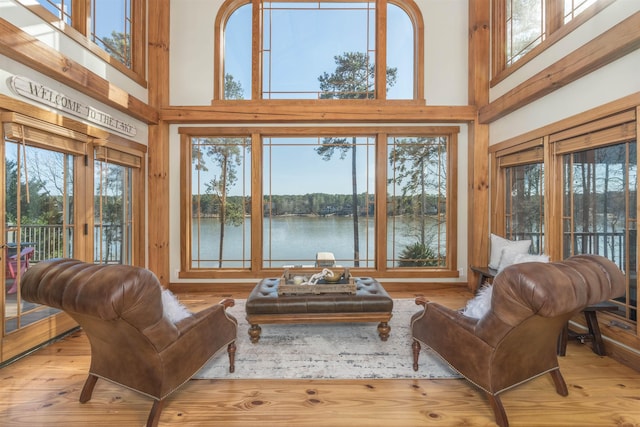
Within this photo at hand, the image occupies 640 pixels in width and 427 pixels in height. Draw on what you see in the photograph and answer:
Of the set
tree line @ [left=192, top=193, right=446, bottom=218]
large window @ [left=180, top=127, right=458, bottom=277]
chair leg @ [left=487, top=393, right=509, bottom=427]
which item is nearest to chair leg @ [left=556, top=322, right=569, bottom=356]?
chair leg @ [left=487, top=393, right=509, bottom=427]

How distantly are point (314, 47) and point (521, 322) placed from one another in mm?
4632

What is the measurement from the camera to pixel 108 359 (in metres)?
1.83

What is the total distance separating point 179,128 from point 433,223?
422cm

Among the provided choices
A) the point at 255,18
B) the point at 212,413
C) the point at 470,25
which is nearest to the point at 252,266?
the point at 212,413

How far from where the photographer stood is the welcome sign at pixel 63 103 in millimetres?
2520

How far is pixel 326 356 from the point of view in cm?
260

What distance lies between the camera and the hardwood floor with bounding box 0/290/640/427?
6.03ft

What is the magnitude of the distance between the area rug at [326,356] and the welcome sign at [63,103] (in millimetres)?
2736

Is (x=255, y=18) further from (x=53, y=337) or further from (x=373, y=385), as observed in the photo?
(x=373, y=385)

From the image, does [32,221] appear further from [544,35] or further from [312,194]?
[544,35]

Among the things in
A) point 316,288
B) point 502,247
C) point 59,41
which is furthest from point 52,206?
point 502,247

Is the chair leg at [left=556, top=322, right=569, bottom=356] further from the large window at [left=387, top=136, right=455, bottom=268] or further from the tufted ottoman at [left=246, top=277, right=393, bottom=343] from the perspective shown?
the large window at [left=387, top=136, right=455, bottom=268]

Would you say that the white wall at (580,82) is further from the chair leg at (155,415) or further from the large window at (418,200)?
the chair leg at (155,415)

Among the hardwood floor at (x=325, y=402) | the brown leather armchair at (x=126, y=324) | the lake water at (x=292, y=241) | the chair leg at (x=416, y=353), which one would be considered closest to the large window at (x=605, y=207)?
the hardwood floor at (x=325, y=402)
